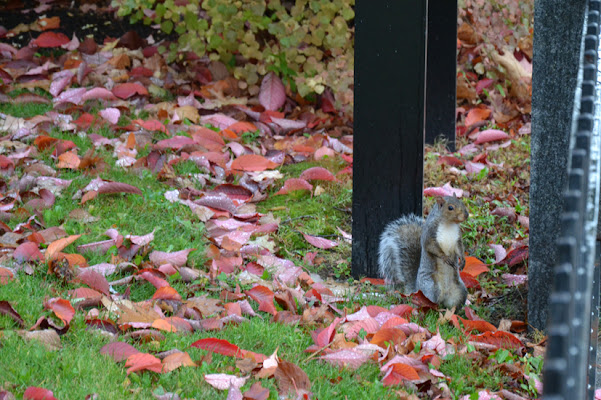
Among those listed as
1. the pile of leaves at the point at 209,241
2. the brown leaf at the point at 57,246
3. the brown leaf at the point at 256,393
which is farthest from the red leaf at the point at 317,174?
the brown leaf at the point at 256,393

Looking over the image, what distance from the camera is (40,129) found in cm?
471

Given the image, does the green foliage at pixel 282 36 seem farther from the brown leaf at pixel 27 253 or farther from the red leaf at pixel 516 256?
the brown leaf at pixel 27 253

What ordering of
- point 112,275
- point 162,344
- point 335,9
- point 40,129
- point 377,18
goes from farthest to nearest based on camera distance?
point 335,9 < point 40,129 < point 377,18 < point 112,275 < point 162,344

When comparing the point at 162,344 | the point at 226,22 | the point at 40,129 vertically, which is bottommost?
the point at 162,344

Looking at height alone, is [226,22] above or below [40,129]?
above

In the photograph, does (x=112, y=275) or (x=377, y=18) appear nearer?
(x=112, y=275)

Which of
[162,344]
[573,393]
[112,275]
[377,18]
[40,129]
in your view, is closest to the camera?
[573,393]

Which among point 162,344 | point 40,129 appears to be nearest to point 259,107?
point 40,129

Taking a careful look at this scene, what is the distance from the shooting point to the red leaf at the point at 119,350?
2.42 m

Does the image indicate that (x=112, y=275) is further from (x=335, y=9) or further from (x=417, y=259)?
(x=335, y=9)

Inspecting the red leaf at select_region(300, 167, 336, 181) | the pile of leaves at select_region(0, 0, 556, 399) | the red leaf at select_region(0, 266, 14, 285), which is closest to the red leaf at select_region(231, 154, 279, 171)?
the pile of leaves at select_region(0, 0, 556, 399)

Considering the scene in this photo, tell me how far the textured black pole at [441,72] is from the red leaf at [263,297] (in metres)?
2.59

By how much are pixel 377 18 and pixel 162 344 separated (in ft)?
5.62

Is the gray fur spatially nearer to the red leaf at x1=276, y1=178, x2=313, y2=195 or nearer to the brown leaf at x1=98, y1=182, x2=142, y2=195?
the red leaf at x1=276, y1=178, x2=313, y2=195
